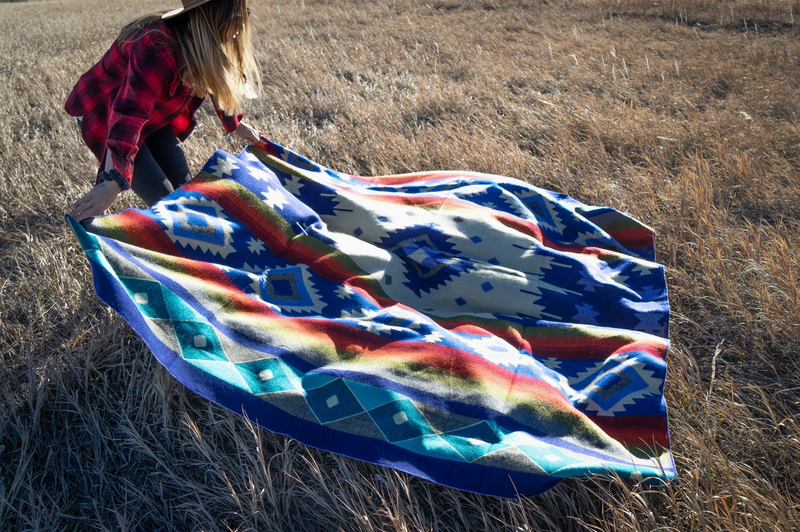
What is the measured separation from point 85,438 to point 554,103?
173 inches

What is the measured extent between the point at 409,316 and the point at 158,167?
4.79 ft

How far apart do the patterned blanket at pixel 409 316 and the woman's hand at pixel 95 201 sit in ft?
0.16

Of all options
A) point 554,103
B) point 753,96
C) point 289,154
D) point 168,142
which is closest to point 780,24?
point 753,96

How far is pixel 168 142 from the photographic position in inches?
97.3

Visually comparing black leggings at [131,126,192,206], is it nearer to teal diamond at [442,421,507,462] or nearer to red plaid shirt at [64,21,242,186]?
red plaid shirt at [64,21,242,186]

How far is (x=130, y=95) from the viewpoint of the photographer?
1829 mm

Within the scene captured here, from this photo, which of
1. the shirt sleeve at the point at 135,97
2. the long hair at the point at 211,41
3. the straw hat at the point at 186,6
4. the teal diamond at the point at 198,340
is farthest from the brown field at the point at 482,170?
the straw hat at the point at 186,6

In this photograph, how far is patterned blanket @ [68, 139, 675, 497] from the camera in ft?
4.75

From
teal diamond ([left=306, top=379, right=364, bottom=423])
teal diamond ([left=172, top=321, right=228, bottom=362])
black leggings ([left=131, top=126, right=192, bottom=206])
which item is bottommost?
teal diamond ([left=306, top=379, right=364, bottom=423])

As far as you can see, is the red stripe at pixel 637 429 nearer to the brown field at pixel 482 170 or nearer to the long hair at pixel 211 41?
the brown field at pixel 482 170

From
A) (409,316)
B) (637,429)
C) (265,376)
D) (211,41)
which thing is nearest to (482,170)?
(409,316)

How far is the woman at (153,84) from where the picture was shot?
175 cm

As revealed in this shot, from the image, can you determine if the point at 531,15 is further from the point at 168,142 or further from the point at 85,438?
the point at 85,438

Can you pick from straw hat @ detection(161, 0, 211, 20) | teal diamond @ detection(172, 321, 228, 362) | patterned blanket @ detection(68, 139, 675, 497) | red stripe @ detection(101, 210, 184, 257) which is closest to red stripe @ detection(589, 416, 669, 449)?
patterned blanket @ detection(68, 139, 675, 497)
